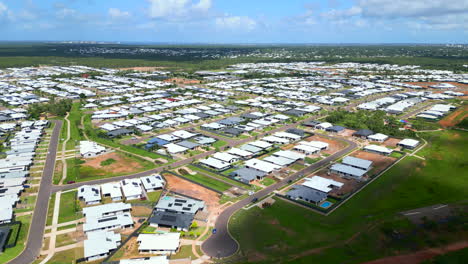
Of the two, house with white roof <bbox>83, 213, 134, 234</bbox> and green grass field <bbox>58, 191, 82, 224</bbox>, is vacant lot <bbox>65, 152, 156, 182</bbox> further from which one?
house with white roof <bbox>83, 213, 134, 234</bbox>

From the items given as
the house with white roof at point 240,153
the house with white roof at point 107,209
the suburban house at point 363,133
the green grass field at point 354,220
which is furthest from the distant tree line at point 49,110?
the suburban house at point 363,133

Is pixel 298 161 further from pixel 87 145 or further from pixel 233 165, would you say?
pixel 87 145

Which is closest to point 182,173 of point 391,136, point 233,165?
point 233,165

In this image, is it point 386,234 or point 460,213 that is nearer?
point 386,234

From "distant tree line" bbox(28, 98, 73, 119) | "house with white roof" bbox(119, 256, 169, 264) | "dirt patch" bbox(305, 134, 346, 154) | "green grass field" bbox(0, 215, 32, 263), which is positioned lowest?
"green grass field" bbox(0, 215, 32, 263)

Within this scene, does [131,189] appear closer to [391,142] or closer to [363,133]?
[363,133]

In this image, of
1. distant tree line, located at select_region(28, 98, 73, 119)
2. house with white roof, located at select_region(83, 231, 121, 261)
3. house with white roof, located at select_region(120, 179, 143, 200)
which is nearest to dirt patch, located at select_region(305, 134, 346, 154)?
house with white roof, located at select_region(120, 179, 143, 200)

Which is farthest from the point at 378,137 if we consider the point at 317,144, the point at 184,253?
the point at 184,253
